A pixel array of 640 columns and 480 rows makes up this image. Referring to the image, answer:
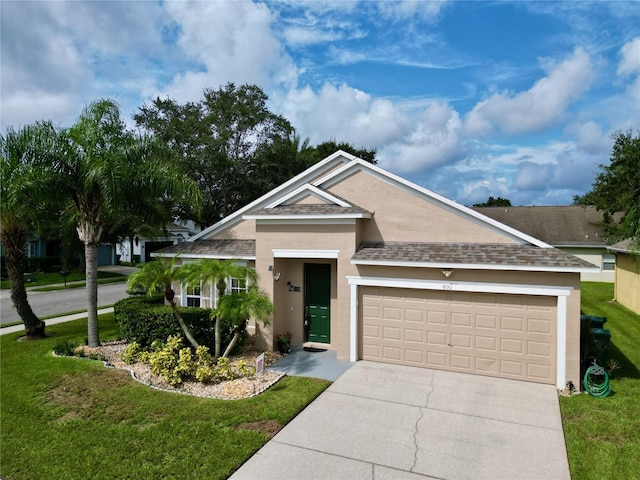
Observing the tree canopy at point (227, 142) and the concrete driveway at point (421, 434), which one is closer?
the concrete driveway at point (421, 434)

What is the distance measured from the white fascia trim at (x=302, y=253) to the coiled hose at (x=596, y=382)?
7.13 metres

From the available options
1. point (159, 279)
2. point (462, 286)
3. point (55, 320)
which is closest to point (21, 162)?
point (159, 279)

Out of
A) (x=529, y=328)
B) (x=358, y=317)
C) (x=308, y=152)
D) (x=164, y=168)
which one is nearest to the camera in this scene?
(x=529, y=328)

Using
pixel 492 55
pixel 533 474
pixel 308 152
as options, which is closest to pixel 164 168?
pixel 492 55

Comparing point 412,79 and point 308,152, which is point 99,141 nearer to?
point 412,79

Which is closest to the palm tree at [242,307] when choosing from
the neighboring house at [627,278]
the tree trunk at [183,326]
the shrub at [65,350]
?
the tree trunk at [183,326]

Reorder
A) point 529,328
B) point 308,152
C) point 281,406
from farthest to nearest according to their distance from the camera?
1. point 308,152
2. point 529,328
3. point 281,406

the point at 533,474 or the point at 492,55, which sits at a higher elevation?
the point at 492,55

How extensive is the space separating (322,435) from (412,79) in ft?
37.2

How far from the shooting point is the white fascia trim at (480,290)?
31.9 ft

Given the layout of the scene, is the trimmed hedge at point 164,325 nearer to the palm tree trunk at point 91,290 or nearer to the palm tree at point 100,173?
the palm tree trunk at point 91,290

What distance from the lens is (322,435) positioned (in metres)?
7.46

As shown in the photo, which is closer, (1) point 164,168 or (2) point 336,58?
(1) point 164,168

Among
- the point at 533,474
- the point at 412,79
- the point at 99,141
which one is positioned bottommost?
the point at 533,474
